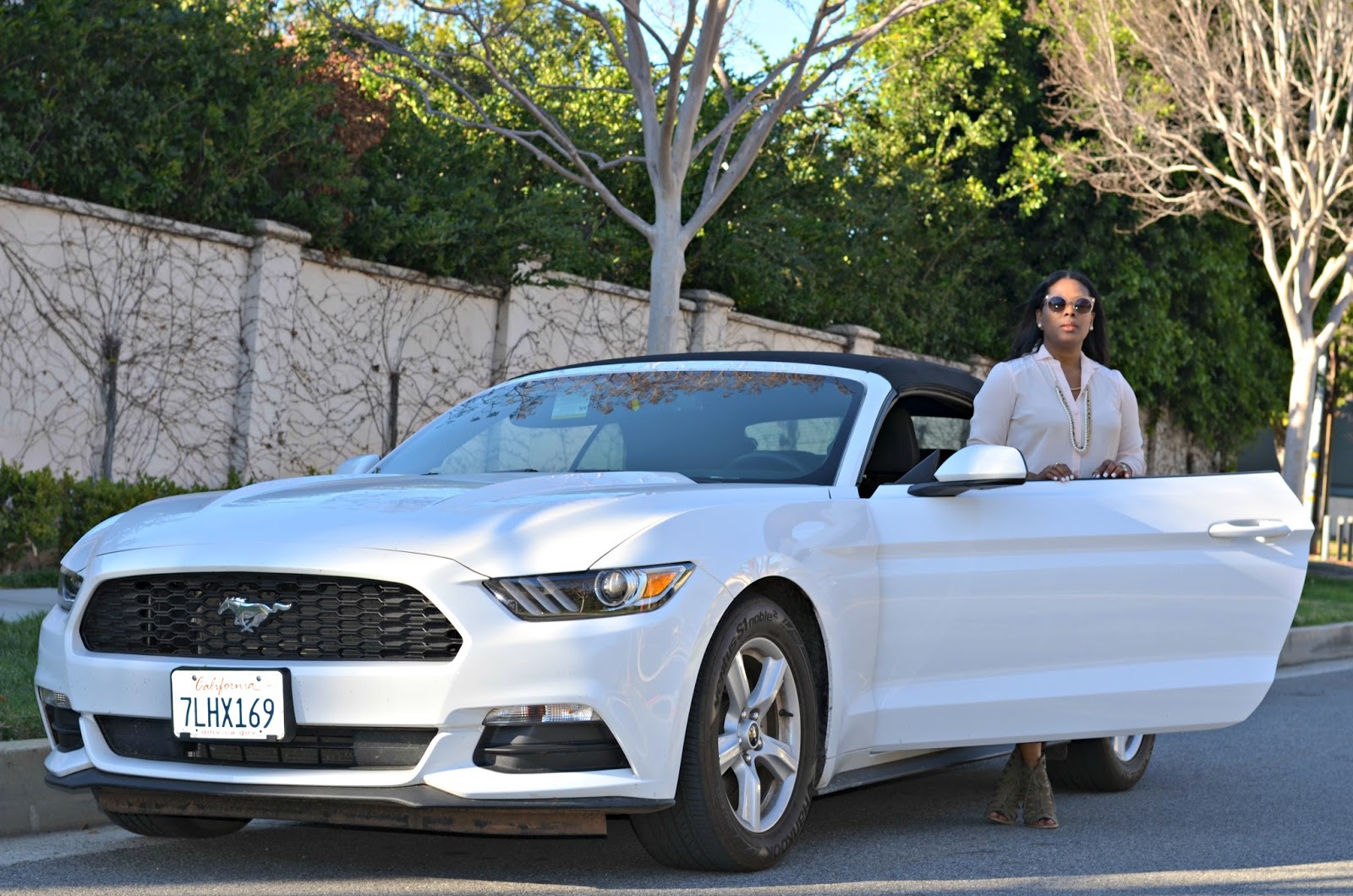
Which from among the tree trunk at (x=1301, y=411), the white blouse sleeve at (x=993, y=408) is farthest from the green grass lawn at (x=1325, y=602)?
the white blouse sleeve at (x=993, y=408)

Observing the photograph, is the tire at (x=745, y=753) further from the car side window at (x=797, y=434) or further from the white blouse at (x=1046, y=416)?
the white blouse at (x=1046, y=416)

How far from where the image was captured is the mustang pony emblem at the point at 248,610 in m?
4.71

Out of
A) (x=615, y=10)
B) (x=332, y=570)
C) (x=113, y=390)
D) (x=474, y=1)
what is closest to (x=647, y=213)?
(x=615, y=10)

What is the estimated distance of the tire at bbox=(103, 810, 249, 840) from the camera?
5547mm

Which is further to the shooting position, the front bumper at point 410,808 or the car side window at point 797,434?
the car side window at point 797,434

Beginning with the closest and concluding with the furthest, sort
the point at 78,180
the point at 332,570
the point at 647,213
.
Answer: the point at 332,570
the point at 78,180
the point at 647,213

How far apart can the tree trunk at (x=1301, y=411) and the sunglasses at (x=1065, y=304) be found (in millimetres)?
Result: 16230

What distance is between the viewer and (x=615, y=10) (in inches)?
697

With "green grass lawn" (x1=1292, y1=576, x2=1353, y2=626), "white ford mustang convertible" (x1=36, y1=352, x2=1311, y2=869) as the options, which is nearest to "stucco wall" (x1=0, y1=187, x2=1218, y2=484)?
"white ford mustang convertible" (x1=36, y1=352, x2=1311, y2=869)

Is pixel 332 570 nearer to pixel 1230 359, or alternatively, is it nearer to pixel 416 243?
pixel 416 243

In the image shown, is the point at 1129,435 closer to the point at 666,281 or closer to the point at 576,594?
the point at 576,594

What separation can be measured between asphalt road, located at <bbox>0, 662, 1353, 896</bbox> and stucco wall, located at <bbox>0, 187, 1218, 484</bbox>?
7312 mm

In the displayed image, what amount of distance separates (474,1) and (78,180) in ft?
10.0

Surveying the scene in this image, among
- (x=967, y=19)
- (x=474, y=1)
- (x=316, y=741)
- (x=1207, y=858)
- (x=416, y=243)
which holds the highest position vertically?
(x=967, y=19)
